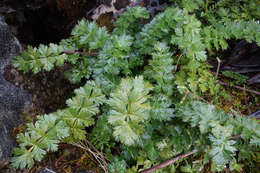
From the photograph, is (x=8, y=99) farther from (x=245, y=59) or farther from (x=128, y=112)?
(x=245, y=59)

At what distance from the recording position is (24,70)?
6.97 feet

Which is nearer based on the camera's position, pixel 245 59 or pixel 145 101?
pixel 145 101

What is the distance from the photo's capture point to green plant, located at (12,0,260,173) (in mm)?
1677

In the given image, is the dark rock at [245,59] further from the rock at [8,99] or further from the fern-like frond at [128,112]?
the rock at [8,99]

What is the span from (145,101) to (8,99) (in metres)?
1.36

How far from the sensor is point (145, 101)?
77.8 inches

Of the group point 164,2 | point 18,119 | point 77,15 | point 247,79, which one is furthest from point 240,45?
point 18,119

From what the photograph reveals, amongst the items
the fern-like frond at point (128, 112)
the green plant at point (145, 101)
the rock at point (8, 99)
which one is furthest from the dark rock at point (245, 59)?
the rock at point (8, 99)

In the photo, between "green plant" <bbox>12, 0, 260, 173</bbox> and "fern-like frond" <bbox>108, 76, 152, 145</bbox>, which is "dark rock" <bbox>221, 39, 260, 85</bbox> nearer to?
"green plant" <bbox>12, 0, 260, 173</bbox>

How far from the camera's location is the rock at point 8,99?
1.93 metres

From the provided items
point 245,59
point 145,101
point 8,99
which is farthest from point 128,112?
point 245,59

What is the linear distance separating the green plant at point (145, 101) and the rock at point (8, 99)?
5.5 inches

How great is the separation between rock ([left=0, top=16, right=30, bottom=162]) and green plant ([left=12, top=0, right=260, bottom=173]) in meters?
0.14

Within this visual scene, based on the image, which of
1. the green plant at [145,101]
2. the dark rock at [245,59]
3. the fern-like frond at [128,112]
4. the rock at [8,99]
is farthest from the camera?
the dark rock at [245,59]
